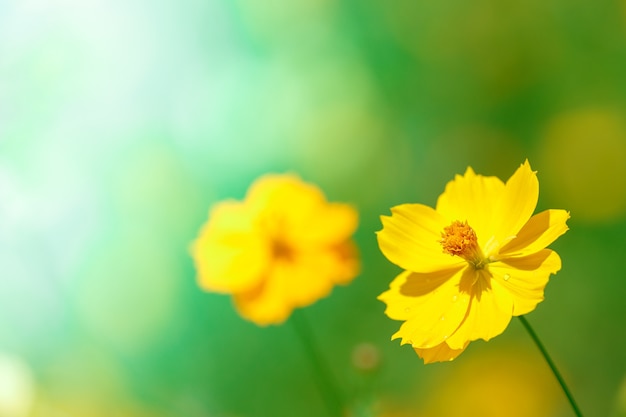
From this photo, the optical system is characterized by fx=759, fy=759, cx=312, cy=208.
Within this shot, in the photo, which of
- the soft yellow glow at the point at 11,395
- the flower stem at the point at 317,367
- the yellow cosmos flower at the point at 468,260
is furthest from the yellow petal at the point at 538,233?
the soft yellow glow at the point at 11,395

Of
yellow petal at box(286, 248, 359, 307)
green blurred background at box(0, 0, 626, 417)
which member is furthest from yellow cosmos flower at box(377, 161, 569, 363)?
green blurred background at box(0, 0, 626, 417)

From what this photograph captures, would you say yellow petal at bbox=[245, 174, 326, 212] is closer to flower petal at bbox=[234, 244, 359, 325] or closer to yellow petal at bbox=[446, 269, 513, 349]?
flower petal at bbox=[234, 244, 359, 325]

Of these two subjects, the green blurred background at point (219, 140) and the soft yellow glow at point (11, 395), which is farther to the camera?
the green blurred background at point (219, 140)

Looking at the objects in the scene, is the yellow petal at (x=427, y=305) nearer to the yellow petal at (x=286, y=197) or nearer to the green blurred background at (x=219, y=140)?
the yellow petal at (x=286, y=197)

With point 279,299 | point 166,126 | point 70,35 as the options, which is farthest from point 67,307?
point 279,299

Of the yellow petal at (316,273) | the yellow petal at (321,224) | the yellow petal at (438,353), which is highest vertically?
the yellow petal at (321,224)
